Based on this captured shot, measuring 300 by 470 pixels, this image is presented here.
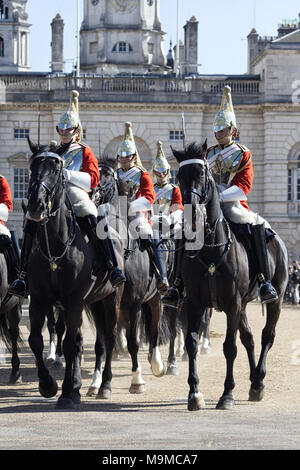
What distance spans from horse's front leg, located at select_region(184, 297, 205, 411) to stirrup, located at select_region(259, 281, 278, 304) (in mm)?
1038

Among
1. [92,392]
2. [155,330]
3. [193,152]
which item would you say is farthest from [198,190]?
[155,330]

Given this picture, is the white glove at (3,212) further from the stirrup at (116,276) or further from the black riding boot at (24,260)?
the stirrup at (116,276)

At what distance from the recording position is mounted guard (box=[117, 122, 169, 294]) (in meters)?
16.1

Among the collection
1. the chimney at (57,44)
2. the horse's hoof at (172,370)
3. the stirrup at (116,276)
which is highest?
the chimney at (57,44)

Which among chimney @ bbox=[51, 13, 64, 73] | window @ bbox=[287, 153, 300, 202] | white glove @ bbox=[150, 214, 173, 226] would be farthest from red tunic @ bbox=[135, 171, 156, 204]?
chimney @ bbox=[51, 13, 64, 73]

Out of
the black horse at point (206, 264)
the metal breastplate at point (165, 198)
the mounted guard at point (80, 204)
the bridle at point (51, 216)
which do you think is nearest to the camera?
the bridle at point (51, 216)

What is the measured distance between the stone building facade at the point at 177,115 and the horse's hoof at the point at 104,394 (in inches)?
1966

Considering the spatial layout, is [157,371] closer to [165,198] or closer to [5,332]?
[5,332]

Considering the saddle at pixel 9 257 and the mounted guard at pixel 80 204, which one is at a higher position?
the mounted guard at pixel 80 204

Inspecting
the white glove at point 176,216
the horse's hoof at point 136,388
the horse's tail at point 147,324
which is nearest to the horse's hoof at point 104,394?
the horse's hoof at point 136,388

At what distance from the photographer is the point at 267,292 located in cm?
1437

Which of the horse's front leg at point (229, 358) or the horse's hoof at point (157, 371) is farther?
the horse's hoof at point (157, 371)

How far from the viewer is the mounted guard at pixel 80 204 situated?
46.0 feet

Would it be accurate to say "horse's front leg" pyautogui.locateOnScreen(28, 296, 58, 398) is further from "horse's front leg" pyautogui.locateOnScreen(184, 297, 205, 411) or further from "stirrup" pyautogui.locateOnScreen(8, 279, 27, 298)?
"horse's front leg" pyautogui.locateOnScreen(184, 297, 205, 411)
